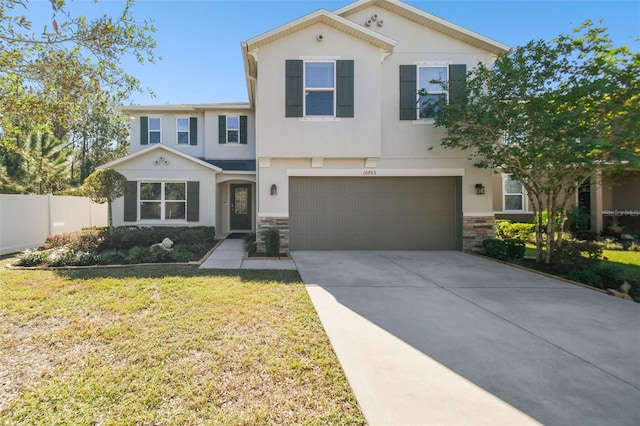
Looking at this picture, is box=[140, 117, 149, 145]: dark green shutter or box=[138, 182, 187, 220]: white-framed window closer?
box=[138, 182, 187, 220]: white-framed window

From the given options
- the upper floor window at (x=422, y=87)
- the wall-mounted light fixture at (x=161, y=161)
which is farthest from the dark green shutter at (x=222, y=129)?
the upper floor window at (x=422, y=87)

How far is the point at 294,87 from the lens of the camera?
Result: 8.62 m

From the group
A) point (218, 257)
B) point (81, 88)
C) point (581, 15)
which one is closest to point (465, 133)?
point (581, 15)

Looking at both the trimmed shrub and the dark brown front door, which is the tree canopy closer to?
the dark brown front door

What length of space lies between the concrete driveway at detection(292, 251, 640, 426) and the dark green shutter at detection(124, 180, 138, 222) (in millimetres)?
9360

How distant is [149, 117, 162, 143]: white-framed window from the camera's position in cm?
1427

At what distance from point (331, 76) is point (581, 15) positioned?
21.3 feet

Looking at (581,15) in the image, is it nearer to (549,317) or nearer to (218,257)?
(549,317)

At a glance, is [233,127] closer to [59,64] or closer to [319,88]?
[319,88]

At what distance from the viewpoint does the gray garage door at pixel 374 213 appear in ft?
30.8

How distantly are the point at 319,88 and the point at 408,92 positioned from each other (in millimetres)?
2878

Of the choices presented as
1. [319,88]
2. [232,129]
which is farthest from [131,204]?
[319,88]

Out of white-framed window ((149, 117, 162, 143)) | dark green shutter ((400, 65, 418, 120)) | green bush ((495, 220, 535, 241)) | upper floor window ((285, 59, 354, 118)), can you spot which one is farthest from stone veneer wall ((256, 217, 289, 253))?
white-framed window ((149, 117, 162, 143))

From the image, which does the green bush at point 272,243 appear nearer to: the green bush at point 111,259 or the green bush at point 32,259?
the green bush at point 111,259
